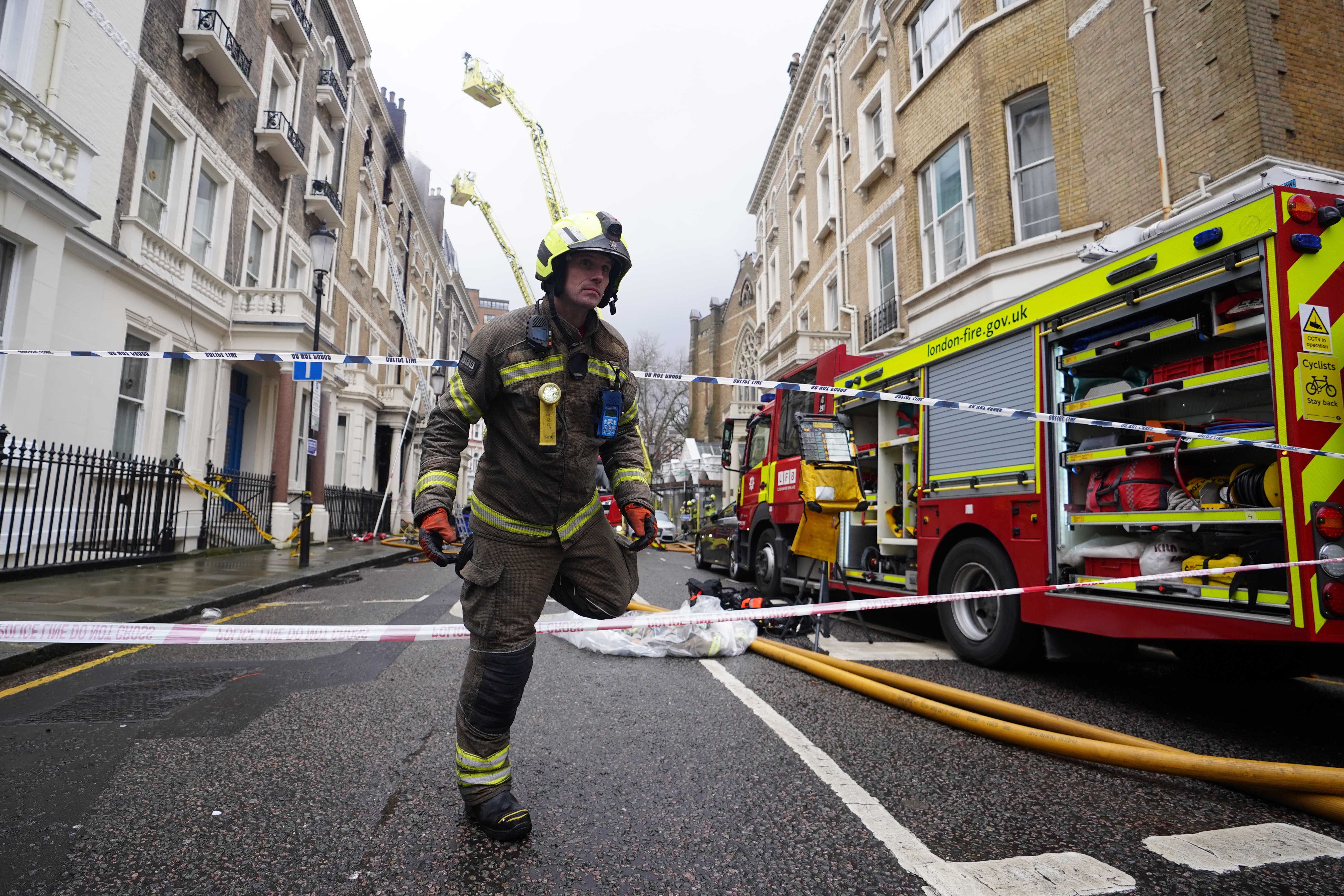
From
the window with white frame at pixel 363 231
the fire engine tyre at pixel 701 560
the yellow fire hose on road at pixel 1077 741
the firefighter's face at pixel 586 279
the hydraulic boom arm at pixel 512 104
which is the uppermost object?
the hydraulic boom arm at pixel 512 104

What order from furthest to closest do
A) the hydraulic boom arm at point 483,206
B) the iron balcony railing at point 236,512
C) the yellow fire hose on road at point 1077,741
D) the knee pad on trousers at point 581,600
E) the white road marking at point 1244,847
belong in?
the hydraulic boom arm at point 483,206
the iron balcony railing at point 236,512
the knee pad on trousers at point 581,600
the yellow fire hose on road at point 1077,741
the white road marking at point 1244,847

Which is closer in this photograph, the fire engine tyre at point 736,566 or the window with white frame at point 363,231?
the fire engine tyre at point 736,566

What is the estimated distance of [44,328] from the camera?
8328 mm

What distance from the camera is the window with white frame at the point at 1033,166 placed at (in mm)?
11430

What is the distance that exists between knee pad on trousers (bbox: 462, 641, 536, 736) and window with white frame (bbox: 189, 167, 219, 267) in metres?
13.6

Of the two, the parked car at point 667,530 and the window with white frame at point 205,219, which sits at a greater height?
the window with white frame at point 205,219

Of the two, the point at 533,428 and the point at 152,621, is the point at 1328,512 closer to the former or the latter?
the point at 533,428

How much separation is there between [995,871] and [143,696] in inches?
160

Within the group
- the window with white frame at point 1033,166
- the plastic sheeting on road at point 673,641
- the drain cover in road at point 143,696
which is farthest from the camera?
the window with white frame at point 1033,166

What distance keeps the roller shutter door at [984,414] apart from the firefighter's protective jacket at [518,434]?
3.37 metres

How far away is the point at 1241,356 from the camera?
348cm

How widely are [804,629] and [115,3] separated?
12414mm

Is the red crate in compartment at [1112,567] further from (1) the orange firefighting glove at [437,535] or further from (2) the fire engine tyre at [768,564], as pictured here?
(2) the fire engine tyre at [768,564]

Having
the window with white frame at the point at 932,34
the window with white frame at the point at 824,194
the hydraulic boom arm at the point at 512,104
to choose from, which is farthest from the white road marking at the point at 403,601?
the hydraulic boom arm at the point at 512,104
